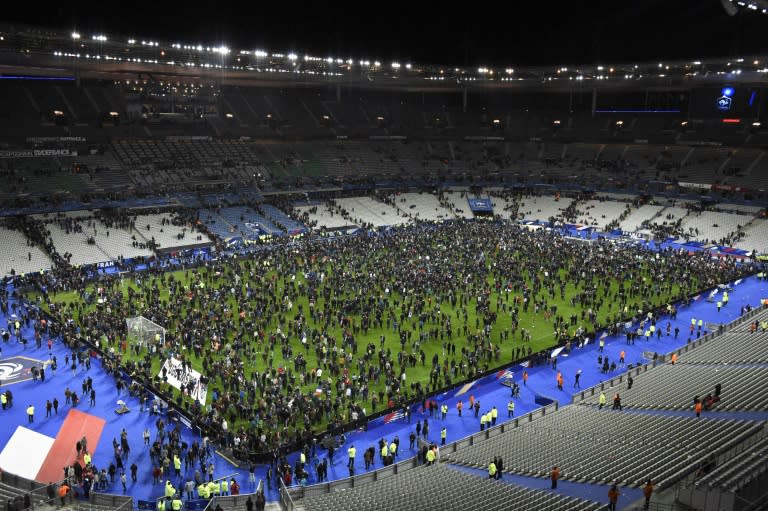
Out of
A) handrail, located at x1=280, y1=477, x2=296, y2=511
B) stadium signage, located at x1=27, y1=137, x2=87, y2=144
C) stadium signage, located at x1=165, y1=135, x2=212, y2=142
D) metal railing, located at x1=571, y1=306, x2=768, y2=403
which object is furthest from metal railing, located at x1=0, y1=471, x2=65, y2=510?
stadium signage, located at x1=165, y1=135, x2=212, y2=142

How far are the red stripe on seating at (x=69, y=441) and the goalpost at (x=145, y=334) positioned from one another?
20.0 ft

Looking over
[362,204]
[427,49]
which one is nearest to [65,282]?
[362,204]

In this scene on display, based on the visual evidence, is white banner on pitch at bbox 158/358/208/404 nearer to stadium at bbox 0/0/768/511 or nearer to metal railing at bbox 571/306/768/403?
stadium at bbox 0/0/768/511

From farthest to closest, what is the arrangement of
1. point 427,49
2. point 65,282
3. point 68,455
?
point 427,49 < point 65,282 < point 68,455

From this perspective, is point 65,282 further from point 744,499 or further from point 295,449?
point 744,499

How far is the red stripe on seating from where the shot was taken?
20.1 metres

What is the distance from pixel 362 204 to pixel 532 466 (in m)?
53.4

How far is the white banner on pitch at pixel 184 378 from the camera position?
83.5ft

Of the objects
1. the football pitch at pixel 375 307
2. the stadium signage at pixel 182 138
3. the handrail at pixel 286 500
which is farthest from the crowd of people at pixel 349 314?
the stadium signage at pixel 182 138

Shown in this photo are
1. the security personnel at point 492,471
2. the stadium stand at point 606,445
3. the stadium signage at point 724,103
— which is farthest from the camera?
the stadium signage at point 724,103

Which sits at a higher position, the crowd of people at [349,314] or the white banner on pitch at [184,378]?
the crowd of people at [349,314]

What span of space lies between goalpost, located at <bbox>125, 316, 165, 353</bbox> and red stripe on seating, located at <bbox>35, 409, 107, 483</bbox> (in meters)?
6.11

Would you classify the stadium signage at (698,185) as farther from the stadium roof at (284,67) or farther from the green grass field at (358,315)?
the green grass field at (358,315)

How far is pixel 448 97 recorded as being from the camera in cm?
9569
